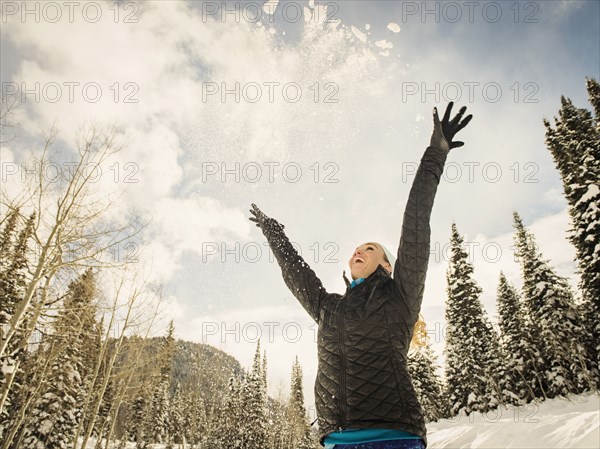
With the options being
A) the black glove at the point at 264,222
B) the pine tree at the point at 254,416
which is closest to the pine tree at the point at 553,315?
the black glove at the point at 264,222

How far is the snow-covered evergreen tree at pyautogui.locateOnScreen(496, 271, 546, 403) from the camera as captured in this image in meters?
28.8

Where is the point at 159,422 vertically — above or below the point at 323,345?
above

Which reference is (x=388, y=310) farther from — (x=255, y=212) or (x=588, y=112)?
(x=588, y=112)

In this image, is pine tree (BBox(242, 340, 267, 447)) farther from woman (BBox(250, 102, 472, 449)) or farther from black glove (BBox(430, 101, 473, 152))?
black glove (BBox(430, 101, 473, 152))

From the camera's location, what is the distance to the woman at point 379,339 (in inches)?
70.2

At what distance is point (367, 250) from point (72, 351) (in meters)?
31.5

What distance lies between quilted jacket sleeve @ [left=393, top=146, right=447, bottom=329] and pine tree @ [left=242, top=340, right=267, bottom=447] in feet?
146

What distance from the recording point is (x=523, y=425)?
1231cm

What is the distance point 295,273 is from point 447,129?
1667mm

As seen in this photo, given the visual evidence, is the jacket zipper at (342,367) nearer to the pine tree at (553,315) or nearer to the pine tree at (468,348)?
the pine tree at (553,315)

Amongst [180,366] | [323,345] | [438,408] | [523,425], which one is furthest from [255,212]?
[180,366]

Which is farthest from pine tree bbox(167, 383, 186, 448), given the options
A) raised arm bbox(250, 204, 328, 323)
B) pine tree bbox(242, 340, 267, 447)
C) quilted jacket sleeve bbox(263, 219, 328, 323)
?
quilted jacket sleeve bbox(263, 219, 328, 323)

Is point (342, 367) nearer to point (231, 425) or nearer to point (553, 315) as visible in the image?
point (553, 315)

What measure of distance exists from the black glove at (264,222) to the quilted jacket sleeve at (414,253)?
1.79 m
